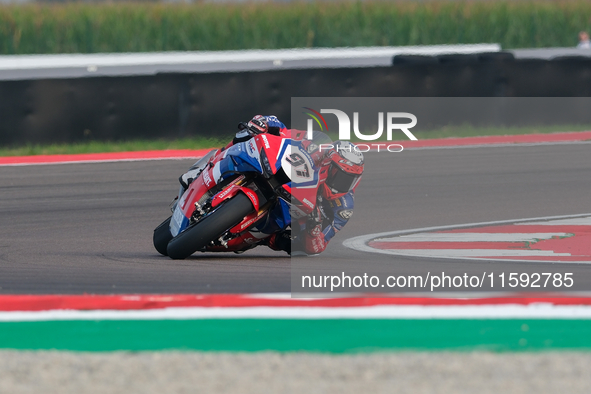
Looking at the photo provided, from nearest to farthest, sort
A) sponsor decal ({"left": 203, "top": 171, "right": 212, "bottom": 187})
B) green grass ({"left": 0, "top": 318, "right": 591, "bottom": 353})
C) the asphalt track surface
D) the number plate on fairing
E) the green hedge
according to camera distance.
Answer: green grass ({"left": 0, "top": 318, "right": 591, "bottom": 353}) < the asphalt track surface < sponsor decal ({"left": 203, "top": 171, "right": 212, "bottom": 187}) < the number plate on fairing < the green hedge

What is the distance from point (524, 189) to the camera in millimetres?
11617

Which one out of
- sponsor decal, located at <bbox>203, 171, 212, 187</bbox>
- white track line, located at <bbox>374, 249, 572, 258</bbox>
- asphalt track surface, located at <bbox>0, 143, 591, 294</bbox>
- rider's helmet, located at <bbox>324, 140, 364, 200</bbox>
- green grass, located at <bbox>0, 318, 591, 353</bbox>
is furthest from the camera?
white track line, located at <bbox>374, 249, 572, 258</bbox>

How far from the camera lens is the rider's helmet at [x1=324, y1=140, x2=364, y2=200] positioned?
277 inches

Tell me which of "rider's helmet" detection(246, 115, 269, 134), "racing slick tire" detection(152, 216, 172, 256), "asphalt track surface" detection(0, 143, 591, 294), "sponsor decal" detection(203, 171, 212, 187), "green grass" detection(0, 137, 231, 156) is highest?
"rider's helmet" detection(246, 115, 269, 134)

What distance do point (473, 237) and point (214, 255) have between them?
8.32ft

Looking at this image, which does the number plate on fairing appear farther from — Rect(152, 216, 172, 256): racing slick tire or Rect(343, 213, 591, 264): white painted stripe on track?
Rect(343, 213, 591, 264): white painted stripe on track

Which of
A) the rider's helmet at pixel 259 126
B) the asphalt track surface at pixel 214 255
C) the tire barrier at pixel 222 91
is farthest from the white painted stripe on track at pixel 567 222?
the tire barrier at pixel 222 91

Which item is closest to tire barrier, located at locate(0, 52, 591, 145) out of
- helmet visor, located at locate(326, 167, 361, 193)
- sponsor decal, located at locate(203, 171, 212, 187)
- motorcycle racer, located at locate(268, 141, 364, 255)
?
motorcycle racer, located at locate(268, 141, 364, 255)

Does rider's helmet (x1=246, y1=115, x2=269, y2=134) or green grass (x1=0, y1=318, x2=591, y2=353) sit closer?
green grass (x1=0, y1=318, x2=591, y2=353)

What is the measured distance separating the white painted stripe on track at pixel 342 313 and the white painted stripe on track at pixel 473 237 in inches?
142

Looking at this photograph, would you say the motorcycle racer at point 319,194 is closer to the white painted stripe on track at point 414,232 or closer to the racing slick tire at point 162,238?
the racing slick tire at point 162,238

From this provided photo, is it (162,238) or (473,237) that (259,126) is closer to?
(162,238)

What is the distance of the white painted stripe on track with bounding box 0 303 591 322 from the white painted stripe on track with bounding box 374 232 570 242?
142 inches

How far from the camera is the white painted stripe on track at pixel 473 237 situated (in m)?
8.83
